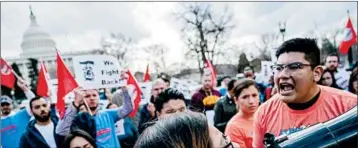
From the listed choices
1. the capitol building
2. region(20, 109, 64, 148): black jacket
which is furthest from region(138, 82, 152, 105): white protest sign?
the capitol building

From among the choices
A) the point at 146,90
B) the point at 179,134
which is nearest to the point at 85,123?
the point at 179,134

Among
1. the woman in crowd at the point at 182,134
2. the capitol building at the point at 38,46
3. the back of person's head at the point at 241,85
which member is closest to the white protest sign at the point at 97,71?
the back of person's head at the point at 241,85

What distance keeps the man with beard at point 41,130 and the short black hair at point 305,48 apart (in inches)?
105

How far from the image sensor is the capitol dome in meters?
64.6

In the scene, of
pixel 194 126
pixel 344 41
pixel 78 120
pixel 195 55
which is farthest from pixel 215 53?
pixel 194 126

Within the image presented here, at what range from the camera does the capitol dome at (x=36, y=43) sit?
212 feet

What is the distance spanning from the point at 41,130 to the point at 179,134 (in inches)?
142

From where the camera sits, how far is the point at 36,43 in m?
65.3

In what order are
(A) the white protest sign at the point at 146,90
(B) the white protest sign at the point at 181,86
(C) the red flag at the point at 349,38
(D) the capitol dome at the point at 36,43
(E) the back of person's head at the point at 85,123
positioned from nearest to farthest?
(E) the back of person's head at the point at 85,123 < (A) the white protest sign at the point at 146,90 < (B) the white protest sign at the point at 181,86 < (C) the red flag at the point at 349,38 < (D) the capitol dome at the point at 36,43

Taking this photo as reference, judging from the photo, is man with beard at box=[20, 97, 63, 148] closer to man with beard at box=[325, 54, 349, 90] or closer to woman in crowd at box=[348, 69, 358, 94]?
woman in crowd at box=[348, 69, 358, 94]

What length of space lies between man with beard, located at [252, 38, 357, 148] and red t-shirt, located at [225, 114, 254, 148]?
80cm

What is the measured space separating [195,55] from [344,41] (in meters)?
21.6

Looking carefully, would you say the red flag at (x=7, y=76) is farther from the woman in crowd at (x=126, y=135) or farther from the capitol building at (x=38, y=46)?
the capitol building at (x=38, y=46)

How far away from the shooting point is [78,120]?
3951 millimetres
